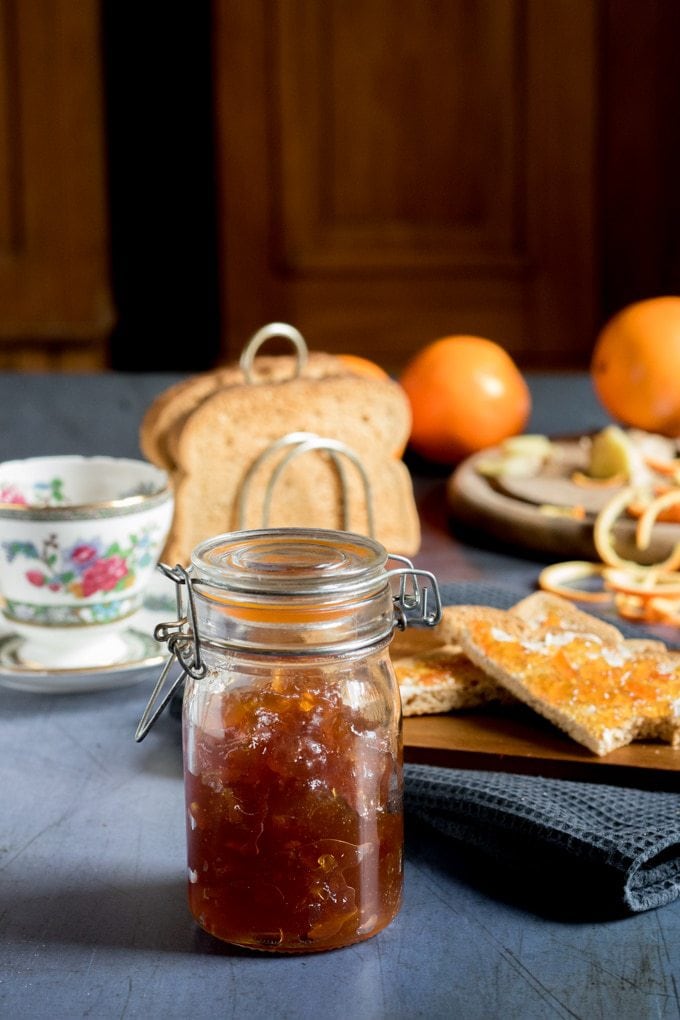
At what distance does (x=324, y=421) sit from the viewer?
149cm

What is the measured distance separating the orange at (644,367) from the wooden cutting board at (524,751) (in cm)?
105

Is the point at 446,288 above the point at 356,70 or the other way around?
the other way around

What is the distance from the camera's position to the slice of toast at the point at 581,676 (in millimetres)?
801

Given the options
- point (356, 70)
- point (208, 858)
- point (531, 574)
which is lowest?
point (531, 574)

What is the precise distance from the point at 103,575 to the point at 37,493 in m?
0.15

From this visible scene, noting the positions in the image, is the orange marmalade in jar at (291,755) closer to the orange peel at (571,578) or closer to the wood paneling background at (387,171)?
the orange peel at (571,578)

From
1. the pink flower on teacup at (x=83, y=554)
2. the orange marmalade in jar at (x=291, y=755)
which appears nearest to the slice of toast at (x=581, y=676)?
the orange marmalade in jar at (x=291, y=755)

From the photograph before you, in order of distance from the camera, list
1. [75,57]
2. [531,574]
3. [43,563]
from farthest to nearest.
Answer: [75,57], [531,574], [43,563]

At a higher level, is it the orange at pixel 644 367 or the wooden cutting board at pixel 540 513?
the orange at pixel 644 367

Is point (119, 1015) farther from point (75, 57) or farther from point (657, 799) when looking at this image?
point (75, 57)

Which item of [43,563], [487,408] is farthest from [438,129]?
[43,563]

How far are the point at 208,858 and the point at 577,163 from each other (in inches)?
146

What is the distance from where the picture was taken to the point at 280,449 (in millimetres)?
1443

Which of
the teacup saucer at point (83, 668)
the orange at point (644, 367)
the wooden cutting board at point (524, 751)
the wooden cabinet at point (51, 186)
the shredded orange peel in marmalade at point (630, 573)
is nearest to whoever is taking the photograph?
the wooden cutting board at point (524, 751)
